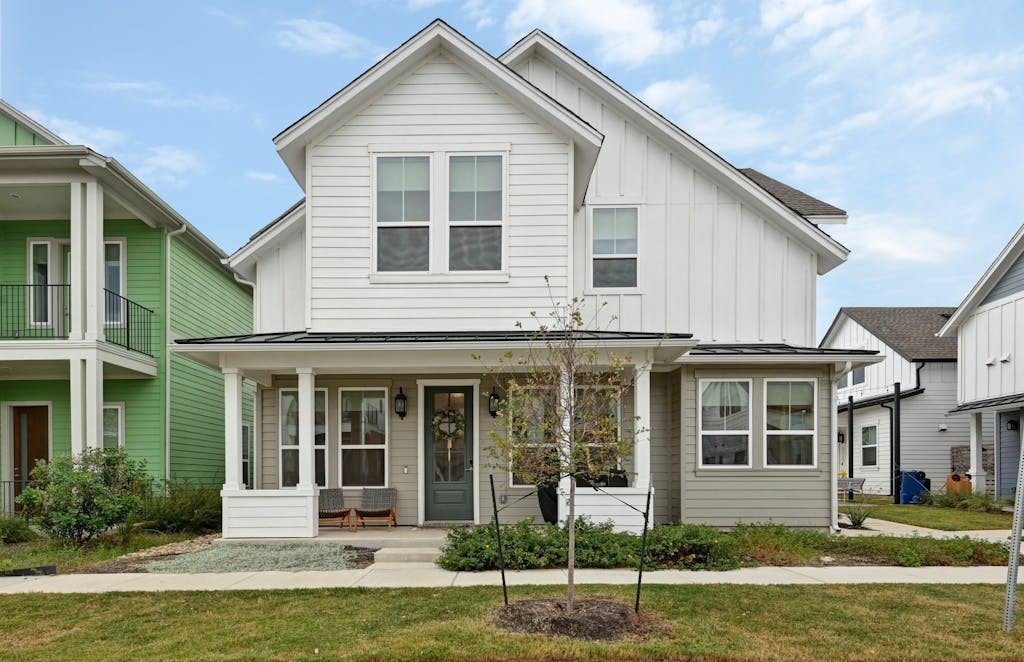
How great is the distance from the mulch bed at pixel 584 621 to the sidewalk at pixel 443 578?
4.48 feet

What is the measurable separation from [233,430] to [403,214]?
14.0 feet

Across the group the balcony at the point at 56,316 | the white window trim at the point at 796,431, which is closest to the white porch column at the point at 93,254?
the balcony at the point at 56,316

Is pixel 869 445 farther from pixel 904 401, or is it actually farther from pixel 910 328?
pixel 910 328

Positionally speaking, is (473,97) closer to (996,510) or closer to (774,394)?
(774,394)

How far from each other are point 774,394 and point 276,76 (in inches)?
627

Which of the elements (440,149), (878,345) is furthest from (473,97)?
(878,345)

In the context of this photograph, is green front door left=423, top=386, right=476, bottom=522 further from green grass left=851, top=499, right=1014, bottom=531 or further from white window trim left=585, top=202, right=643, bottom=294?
green grass left=851, top=499, right=1014, bottom=531

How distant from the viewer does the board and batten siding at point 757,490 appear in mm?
12000

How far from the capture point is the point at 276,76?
67.3ft

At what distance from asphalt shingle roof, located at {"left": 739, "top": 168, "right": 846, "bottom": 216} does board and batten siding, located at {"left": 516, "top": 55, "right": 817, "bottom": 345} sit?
3.24 feet

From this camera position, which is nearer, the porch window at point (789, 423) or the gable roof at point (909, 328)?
the porch window at point (789, 423)

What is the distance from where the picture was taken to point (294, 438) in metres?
12.8

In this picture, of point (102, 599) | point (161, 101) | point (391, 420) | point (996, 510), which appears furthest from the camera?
point (161, 101)

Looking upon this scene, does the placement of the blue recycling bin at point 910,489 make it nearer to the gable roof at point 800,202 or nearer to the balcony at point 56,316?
the gable roof at point 800,202
